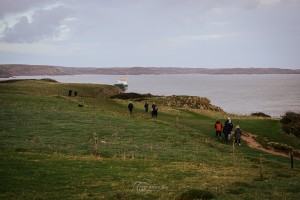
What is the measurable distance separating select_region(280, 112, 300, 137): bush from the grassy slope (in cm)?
159

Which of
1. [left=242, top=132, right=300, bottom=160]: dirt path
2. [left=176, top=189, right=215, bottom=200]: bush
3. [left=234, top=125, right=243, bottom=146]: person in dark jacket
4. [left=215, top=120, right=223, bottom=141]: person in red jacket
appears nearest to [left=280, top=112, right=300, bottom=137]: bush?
[left=242, top=132, right=300, bottom=160]: dirt path

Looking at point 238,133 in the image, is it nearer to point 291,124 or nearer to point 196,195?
point 291,124

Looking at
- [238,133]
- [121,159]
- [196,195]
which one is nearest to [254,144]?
[238,133]

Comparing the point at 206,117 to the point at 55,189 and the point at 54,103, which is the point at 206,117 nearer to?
the point at 54,103

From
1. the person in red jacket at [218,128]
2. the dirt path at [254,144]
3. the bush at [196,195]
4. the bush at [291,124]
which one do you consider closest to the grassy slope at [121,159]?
the bush at [196,195]

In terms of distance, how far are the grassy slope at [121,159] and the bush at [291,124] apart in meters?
1.59

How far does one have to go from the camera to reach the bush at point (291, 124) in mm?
44156

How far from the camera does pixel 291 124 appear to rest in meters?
48.0

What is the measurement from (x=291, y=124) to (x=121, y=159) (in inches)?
1246

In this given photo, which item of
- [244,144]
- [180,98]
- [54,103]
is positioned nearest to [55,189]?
[244,144]

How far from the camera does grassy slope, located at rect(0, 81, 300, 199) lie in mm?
16906

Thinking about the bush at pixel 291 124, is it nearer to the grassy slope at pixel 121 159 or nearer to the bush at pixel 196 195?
the grassy slope at pixel 121 159

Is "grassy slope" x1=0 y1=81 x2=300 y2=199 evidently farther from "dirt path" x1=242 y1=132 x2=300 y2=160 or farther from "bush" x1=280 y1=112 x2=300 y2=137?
"dirt path" x1=242 y1=132 x2=300 y2=160

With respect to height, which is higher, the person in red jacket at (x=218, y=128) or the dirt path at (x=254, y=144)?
the person in red jacket at (x=218, y=128)
